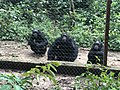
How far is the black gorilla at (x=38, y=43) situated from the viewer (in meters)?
5.47

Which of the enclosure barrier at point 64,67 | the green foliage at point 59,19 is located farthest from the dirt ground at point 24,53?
the enclosure barrier at point 64,67

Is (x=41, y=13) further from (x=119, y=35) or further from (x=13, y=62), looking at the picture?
(x=13, y=62)

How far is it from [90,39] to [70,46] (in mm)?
987

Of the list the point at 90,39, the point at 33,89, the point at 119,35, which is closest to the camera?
the point at 33,89

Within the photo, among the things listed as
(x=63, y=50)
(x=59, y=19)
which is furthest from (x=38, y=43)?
(x=59, y=19)

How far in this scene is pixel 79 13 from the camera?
6977mm

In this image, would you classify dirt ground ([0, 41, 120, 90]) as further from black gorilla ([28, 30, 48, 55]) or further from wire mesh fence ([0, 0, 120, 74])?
black gorilla ([28, 30, 48, 55])

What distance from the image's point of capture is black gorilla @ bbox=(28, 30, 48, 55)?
5.47 metres

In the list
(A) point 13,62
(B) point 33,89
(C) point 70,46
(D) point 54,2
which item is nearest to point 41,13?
(D) point 54,2

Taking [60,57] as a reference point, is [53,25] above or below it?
above

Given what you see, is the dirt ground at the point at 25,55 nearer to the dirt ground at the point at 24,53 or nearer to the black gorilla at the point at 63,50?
the dirt ground at the point at 24,53

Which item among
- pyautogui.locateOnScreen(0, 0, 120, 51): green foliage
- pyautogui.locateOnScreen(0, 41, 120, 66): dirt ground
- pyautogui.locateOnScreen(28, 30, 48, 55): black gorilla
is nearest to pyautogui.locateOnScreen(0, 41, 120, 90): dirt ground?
pyautogui.locateOnScreen(0, 41, 120, 66): dirt ground

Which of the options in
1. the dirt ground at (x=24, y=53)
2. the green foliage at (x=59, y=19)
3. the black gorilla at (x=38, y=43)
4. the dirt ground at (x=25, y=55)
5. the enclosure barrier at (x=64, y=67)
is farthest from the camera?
the green foliage at (x=59, y=19)

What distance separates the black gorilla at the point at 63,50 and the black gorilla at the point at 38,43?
33 centimetres
